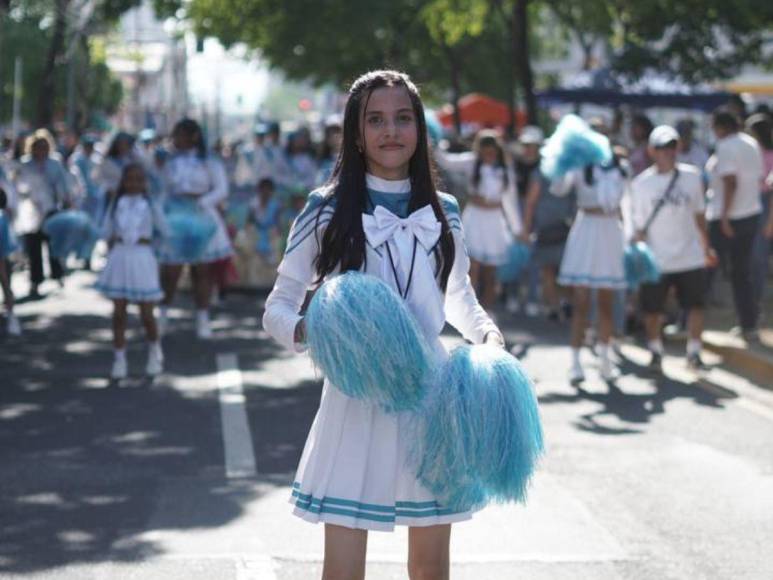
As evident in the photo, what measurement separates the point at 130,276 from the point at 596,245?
3293 millimetres

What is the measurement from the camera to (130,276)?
11.7 metres

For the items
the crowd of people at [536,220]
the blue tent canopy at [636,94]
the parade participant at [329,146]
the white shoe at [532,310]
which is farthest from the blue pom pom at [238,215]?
the blue tent canopy at [636,94]

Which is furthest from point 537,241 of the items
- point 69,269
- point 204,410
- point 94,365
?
point 69,269

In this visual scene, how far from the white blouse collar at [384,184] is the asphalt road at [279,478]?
2.24 metres

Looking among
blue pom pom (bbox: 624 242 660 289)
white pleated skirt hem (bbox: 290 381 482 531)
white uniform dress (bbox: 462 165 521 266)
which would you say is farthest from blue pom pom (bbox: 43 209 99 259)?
white pleated skirt hem (bbox: 290 381 482 531)

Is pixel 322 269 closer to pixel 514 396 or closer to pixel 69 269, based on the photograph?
pixel 514 396

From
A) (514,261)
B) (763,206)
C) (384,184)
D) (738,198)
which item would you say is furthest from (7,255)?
(384,184)

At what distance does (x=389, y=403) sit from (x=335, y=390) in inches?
8.7

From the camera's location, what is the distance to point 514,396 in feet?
14.4

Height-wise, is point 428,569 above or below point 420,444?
below

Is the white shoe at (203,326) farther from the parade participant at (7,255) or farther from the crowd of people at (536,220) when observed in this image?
the parade participant at (7,255)

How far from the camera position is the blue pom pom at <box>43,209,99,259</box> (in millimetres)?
16422

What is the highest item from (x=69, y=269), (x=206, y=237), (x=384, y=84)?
(x=384, y=84)

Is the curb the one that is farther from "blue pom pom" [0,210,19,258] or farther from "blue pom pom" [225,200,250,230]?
"blue pom pom" [225,200,250,230]
